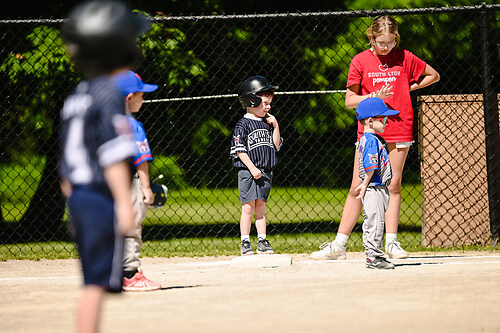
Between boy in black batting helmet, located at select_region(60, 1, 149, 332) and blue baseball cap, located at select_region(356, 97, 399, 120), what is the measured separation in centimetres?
308

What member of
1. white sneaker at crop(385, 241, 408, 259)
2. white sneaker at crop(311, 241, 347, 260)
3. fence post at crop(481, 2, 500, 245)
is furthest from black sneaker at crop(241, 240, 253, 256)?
fence post at crop(481, 2, 500, 245)

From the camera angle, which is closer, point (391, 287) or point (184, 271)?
point (391, 287)

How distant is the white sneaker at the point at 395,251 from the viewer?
6.37 meters

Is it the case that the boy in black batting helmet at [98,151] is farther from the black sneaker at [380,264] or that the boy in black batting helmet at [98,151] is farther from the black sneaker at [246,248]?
the black sneaker at [246,248]

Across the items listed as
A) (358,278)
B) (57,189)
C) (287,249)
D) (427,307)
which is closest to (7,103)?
(57,189)

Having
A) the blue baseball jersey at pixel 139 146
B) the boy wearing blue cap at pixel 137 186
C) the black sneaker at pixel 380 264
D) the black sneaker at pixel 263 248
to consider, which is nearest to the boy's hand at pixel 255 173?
the black sneaker at pixel 263 248

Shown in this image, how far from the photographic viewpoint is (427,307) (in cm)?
439

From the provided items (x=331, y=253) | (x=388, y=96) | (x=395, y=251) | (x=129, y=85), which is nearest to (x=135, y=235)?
(x=129, y=85)

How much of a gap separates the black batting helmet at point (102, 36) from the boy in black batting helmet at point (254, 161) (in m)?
3.73

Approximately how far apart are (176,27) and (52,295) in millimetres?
4785

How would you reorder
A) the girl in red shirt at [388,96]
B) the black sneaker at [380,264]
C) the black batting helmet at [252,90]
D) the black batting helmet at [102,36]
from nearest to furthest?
the black batting helmet at [102,36] → the black sneaker at [380,264] → the girl in red shirt at [388,96] → the black batting helmet at [252,90]

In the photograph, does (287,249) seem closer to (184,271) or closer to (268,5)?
(184,271)

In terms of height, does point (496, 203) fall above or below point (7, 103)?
below

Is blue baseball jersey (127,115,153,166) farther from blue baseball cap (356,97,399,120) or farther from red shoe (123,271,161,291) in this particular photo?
blue baseball cap (356,97,399,120)
